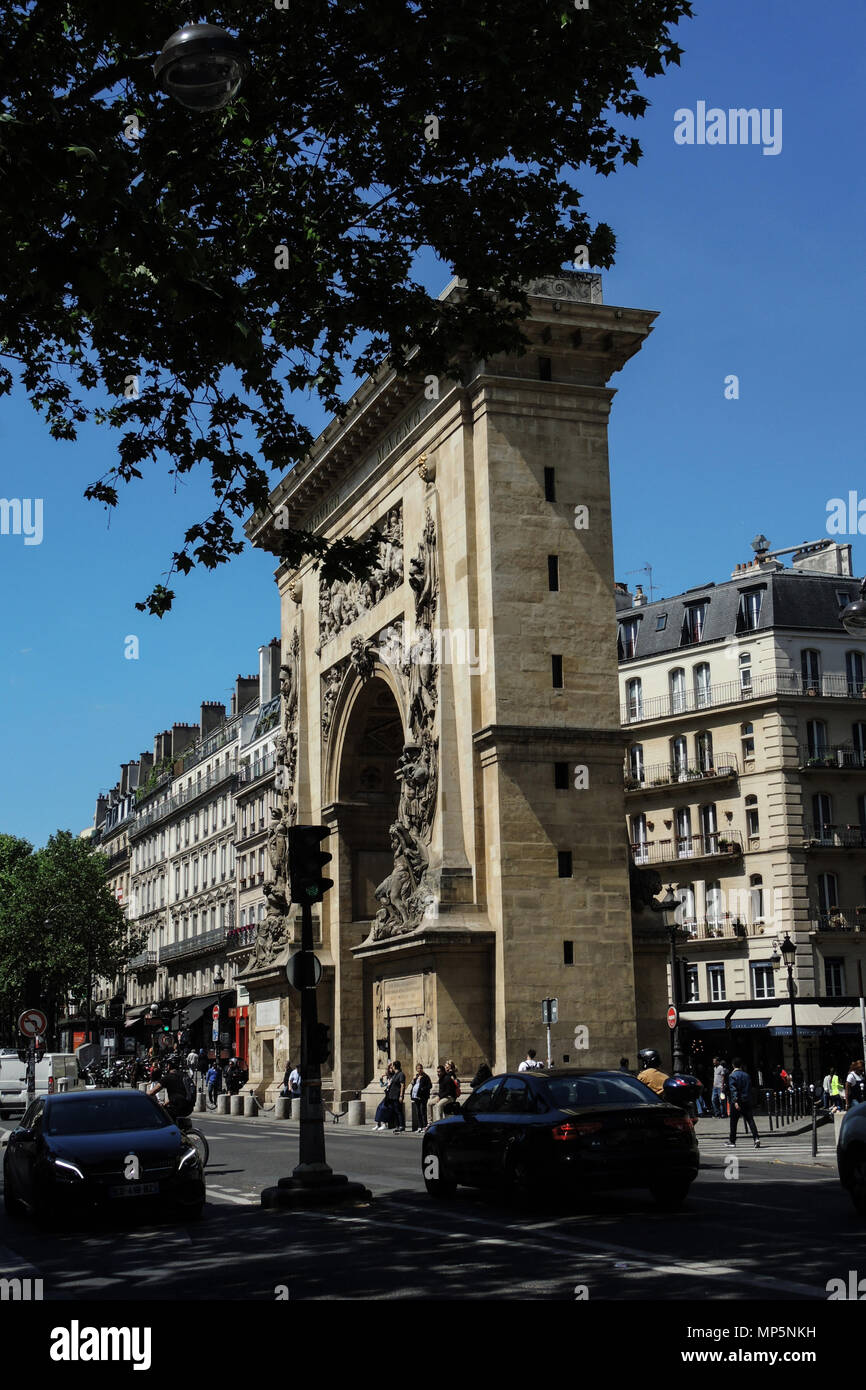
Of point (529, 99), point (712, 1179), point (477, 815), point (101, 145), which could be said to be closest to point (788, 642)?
point (477, 815)

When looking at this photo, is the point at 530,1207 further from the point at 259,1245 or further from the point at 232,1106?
the point at 232,1106

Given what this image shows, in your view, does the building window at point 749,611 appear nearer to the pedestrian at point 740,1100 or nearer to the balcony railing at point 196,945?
the pedestrian at point 740,1100

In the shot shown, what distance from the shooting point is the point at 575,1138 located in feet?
44.8

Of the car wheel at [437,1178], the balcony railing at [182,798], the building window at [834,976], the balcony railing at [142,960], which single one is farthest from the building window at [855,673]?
the balcony railing at [142,960]

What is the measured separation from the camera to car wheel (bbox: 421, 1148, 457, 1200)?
1599 cm

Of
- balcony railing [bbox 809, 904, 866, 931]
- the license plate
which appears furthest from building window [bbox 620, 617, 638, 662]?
the license plate

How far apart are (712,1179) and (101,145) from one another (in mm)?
13500

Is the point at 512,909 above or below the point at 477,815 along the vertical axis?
below

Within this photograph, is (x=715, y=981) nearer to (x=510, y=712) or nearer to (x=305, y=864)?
(x=510, y=712)

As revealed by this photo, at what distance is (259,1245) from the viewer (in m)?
12.1

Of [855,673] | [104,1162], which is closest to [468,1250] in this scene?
[104,1162]

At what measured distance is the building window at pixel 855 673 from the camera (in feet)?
187

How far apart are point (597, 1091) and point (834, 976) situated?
40670 mm
